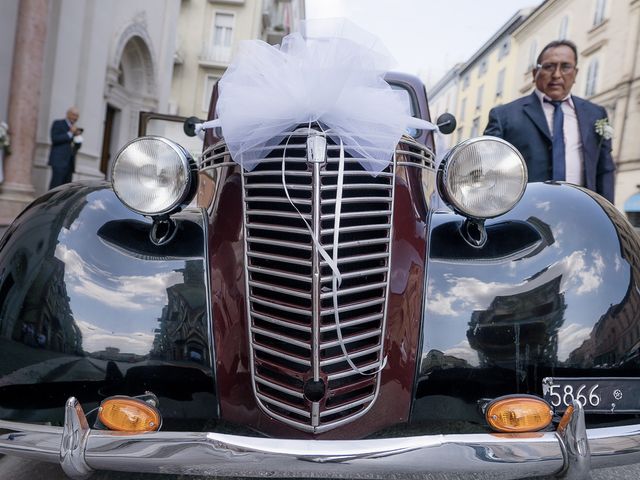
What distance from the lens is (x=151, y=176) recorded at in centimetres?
187

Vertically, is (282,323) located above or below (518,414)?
above

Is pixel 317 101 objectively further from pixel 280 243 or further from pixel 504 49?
pixel 504 49

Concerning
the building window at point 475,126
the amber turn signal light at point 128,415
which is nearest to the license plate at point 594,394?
the amber turn signal light at point 128,415

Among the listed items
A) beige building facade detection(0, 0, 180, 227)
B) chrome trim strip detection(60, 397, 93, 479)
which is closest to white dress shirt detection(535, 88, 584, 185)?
chrome trim strip detection(60, 397, 93, 479)

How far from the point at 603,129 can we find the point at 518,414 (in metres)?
2.56

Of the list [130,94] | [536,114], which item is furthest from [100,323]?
[130,94]

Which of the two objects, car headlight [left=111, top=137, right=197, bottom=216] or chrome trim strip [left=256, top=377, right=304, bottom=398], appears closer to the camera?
chrome trim strip [left=256, top=377, right=304, bottom=398]

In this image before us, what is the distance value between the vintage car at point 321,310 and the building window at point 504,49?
3202 centimetres

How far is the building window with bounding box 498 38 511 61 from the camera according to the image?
30703 millimetres

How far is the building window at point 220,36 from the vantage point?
82.7ft

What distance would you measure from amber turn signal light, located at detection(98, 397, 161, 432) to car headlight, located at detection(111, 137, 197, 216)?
0.64 meters

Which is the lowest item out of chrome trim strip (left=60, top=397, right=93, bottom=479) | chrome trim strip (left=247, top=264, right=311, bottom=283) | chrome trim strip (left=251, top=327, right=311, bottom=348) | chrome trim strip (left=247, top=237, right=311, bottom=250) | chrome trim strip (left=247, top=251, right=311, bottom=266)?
chrome trim strip (left=60, top=397, right=93, bottom=479)

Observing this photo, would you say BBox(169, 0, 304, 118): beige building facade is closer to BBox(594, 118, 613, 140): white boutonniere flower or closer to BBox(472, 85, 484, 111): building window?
BBox(472, 85, 484, 111): building window

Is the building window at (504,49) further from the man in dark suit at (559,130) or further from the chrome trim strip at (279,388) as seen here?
the chrome trim strip at (279,388)
